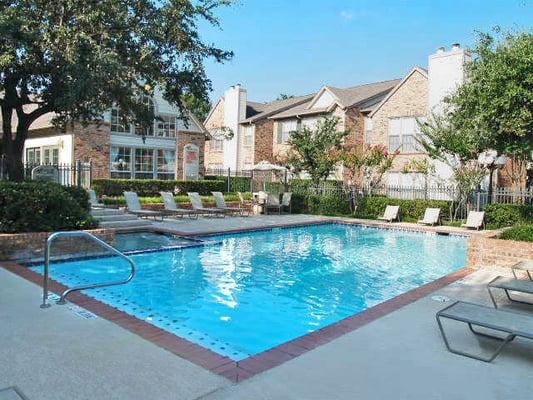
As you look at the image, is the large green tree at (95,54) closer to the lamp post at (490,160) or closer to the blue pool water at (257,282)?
the blue pool water at (257,282)

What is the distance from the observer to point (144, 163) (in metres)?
28.5

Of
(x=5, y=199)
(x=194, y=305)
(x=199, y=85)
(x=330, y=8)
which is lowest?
(x=194, y=305)

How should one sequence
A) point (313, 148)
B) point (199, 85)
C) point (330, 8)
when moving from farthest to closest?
point (313, 148)
point (330, 8)
point (199, 85)

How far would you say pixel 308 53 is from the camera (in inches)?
861

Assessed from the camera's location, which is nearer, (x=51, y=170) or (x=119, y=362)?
Answer: (x=119, y=362)

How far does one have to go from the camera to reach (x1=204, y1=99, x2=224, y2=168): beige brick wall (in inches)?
1618

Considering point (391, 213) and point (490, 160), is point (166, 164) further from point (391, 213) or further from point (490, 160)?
point (490, 160)

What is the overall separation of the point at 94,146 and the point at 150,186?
378 cm

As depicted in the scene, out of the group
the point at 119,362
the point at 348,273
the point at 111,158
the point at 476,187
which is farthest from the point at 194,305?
the point at 111,158

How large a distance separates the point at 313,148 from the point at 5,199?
634 inches

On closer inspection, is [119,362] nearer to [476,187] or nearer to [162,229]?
[162,229]

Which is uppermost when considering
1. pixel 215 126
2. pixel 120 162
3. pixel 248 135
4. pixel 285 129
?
pixel 215 126

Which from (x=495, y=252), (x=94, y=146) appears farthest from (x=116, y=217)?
(x=94, y=146)

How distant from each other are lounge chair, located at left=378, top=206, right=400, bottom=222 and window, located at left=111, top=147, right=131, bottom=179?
1520 cm
